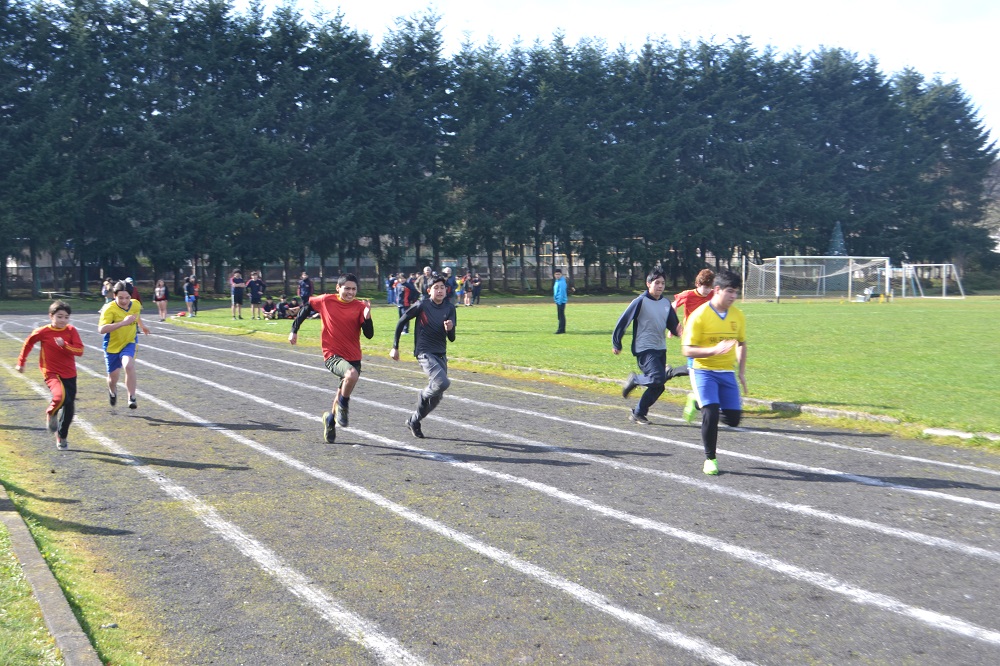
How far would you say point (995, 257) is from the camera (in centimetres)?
8462

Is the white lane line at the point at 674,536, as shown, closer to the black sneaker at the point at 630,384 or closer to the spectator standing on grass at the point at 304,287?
the black sneaker at the point at 630,384

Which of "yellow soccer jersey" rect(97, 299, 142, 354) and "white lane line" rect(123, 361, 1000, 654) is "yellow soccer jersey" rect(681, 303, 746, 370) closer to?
"white lane line" rect(123, 361, 1000, 654)

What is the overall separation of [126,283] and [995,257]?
8661cm

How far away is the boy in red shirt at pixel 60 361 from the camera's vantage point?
34.0 feet

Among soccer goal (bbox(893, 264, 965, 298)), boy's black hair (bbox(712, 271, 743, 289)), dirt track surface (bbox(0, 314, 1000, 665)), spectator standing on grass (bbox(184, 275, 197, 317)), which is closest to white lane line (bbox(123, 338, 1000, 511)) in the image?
dirt track surface (bbox(0, 314, 1000, 665))

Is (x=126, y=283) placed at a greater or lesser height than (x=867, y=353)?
greater

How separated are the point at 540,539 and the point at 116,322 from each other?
8552 millimetres

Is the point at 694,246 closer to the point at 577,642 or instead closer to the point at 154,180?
the point at 154,180

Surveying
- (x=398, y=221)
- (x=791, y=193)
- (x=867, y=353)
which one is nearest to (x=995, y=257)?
(x=791, y=193)

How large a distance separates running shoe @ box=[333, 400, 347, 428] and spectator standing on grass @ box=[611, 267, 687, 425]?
11.1 ft

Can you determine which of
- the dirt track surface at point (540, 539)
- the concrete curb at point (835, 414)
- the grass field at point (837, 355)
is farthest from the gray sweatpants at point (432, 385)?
the grass field at point (837, 355)

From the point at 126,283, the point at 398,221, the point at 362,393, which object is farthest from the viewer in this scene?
the point at 398,221

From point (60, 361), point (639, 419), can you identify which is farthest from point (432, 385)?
point (60, 361)

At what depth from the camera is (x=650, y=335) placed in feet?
40.3
